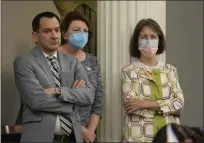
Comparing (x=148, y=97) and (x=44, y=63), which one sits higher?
(x=44, y=63)

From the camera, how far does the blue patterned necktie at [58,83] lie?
2.99 m

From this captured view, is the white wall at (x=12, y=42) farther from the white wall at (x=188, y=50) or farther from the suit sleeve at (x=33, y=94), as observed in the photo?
the white wall at (x=188, y=50)

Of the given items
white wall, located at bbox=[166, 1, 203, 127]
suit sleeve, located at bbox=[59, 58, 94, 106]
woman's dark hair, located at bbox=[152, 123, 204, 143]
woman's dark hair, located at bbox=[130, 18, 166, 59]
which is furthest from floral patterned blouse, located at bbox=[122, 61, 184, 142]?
white wall, located at bbox=[166, 1, 203, 127]

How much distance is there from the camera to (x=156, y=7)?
4.03 meters

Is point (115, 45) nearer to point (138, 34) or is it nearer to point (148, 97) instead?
point (138, 34)

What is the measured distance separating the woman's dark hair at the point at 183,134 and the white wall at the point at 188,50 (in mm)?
4045

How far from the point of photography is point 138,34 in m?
3.58

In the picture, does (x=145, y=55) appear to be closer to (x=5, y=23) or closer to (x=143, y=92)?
(x=143, y=92)

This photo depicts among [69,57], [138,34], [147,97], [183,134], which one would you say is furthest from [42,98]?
[183,134]

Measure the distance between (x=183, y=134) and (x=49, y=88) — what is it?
1.75 metres

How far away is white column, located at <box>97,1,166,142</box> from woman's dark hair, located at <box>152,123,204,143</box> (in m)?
2.39

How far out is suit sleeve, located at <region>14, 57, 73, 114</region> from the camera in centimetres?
291

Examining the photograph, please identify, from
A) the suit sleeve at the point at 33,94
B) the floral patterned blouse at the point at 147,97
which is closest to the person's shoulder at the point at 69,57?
the suit sleeve at the point at 33,94

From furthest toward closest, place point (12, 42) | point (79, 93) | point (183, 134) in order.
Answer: point (12, 42) < point (79, 93) < point (183, 134)
